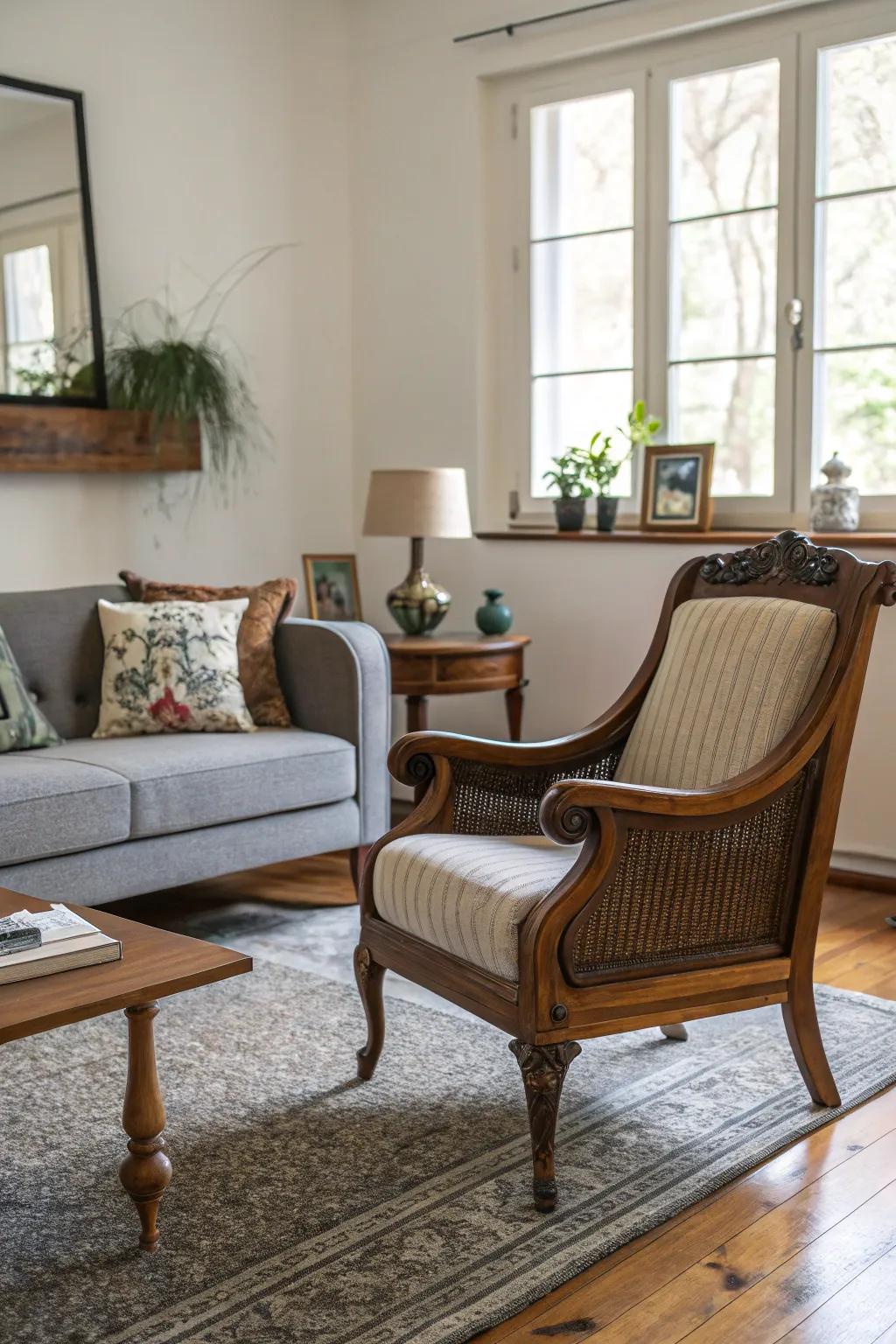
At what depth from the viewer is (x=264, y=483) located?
4.85 meters

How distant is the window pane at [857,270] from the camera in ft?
12.8

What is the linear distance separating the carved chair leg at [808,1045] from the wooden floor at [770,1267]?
2.4 inches

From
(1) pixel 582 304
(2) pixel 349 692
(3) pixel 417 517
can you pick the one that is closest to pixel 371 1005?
(2) pixel 349 692

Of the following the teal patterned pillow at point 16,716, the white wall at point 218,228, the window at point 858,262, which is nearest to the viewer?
the teal patterned pillow at point 16,716

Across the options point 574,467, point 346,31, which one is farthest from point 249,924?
point 346,31

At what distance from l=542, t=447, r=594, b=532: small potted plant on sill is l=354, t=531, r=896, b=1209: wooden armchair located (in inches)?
63.6

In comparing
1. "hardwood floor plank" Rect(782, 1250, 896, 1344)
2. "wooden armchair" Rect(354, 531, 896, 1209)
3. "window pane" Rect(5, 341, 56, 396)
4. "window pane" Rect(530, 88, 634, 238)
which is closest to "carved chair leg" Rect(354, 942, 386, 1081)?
"wooden armchair" Rect(354, 531, 896, 1209)

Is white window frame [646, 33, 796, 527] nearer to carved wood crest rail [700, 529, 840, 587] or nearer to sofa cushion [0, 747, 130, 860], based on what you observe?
carved wood crest rail [700, 529, 840, 587]

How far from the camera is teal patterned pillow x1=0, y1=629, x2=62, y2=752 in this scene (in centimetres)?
342

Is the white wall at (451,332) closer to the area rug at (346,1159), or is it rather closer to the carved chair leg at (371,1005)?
the area rug at (346,1159)

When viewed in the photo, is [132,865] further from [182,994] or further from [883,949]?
[883,949]

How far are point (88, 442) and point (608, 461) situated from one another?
1.59 metres

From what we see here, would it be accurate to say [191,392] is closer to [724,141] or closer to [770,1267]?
[724,141]

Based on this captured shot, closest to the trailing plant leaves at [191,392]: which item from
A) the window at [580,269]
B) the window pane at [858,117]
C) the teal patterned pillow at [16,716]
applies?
the window at [580,269]
